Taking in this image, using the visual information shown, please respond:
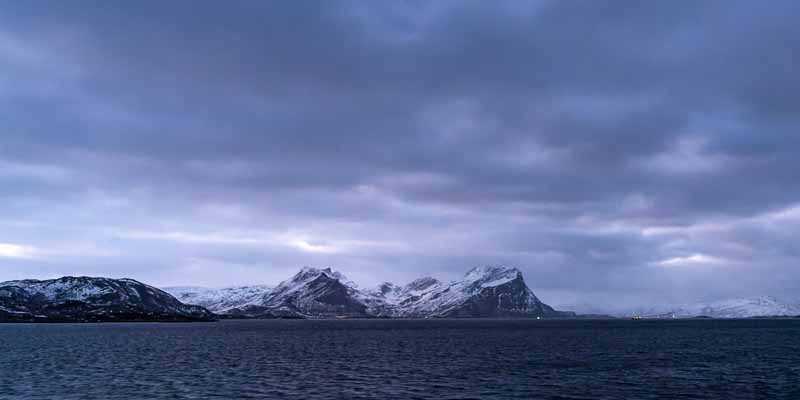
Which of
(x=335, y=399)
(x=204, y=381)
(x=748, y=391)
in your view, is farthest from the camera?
(x=204, y=381)

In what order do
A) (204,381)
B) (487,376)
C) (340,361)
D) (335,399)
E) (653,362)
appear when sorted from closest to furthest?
(335,399) < (204,381) < (487,376) < (653,362) < (340,361)

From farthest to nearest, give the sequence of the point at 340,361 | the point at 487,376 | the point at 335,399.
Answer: the point at 340,361 < the point at 487,376 < the point at 335,399

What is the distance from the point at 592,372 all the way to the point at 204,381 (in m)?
57.9

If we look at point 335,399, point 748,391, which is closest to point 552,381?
point 748,391

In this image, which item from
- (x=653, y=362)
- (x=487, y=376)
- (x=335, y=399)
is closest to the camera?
(x=335, y=399)

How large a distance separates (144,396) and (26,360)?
217ft

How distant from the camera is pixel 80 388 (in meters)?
80.2

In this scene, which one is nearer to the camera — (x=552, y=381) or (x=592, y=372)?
(x=552, y=381)

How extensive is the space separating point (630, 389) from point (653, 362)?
4038 centimetres

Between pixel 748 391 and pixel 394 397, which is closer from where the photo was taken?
pixel 394 397

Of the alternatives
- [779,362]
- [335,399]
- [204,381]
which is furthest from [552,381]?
[779,362]

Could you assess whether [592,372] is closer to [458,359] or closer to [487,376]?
[487,376]

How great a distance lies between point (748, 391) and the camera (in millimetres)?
78812

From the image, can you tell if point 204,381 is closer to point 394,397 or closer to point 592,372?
point 394,397
